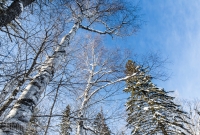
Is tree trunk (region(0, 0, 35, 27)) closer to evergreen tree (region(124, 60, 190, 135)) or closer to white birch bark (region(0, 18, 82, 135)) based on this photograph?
white birch bark (region(0, 18, 82, 135))

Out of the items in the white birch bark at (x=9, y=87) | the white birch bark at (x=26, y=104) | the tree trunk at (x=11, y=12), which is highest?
the tree trunk at (x=11, y=12)

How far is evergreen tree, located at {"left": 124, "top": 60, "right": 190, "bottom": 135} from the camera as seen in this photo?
323 inches

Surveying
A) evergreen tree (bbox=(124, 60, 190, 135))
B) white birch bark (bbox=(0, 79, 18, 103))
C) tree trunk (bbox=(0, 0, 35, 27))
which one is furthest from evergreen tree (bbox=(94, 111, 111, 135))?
evergreen tree (bbox=(124, 60, 190, 135))

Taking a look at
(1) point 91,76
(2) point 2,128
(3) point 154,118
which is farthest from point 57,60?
(3) point 154,118

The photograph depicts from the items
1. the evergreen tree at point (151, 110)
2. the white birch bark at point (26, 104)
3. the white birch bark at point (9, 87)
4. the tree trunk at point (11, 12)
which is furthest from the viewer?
the evergreen tree at point (151, 110)

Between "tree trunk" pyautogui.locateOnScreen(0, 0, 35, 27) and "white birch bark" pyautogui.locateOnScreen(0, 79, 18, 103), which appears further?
"white birch bark" pyautogui.locateOnScreen(0, 79, 18, 103)

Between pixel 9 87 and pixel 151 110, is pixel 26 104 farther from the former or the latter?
pixel 151 110

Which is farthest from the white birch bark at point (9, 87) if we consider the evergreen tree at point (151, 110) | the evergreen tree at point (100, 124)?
the evergreen tree at point (151, 110)

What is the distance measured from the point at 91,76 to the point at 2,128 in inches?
217

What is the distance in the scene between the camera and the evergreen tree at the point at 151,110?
26.9ft

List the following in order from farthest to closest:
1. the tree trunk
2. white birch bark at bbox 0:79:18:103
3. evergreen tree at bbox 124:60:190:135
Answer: evergreen tree at bbox 124:60:190:135
white birch bark at bbox 0:79:18:103
the tree trunk

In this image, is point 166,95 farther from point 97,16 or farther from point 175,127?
point 97,16

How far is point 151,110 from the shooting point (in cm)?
885

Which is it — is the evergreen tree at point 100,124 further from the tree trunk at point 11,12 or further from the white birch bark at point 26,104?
the tree trunk at point 11,12
